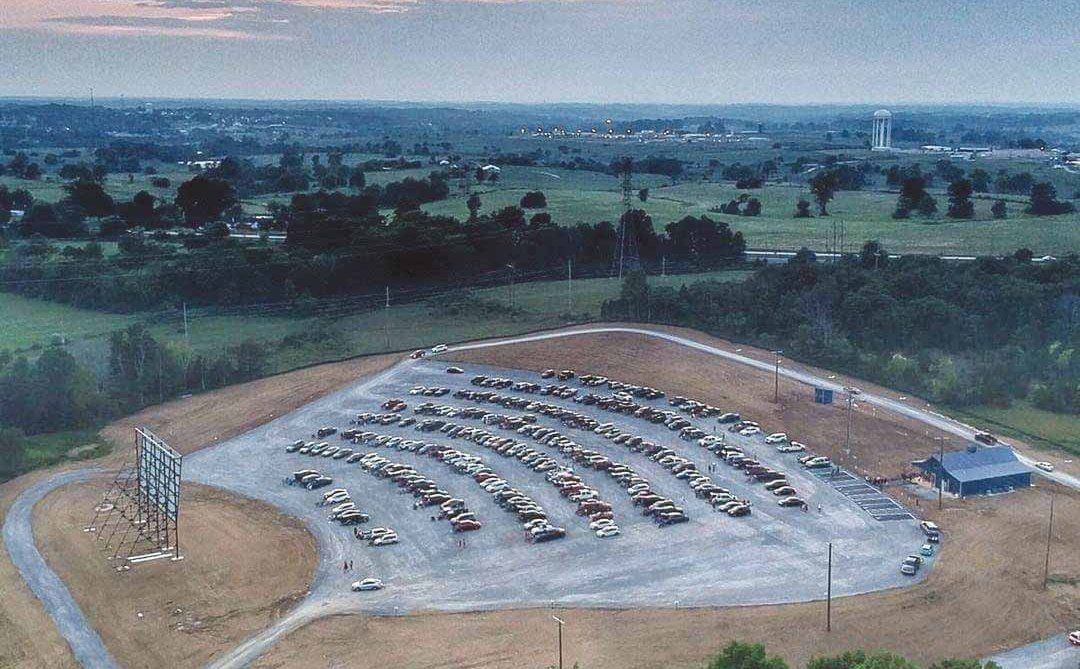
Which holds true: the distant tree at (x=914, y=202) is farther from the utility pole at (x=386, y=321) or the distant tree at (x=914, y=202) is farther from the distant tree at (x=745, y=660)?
the distant tree at (x=745, y=660)

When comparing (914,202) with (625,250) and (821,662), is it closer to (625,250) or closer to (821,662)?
(625,250)

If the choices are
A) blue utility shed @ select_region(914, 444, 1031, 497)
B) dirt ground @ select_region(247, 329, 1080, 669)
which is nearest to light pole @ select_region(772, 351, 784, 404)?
blue utility shed @ select_region(914, 444, 1031, 497)

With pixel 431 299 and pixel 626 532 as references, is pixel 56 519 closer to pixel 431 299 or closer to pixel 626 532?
pixel 626 532

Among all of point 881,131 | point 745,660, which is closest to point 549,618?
point 745,660

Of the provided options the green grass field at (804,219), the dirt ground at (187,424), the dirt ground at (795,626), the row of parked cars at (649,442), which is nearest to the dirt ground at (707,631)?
the dirt ground at (795,626)

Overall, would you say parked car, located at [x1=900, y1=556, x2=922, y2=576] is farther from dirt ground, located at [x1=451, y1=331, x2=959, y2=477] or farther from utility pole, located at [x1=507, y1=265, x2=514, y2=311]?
utility pole, located at [x1=507, y1=265, x2=514, y2=311]

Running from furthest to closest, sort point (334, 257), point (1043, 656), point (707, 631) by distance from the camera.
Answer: point (334, 257) → point (707, 631) → point (1043, 656)
